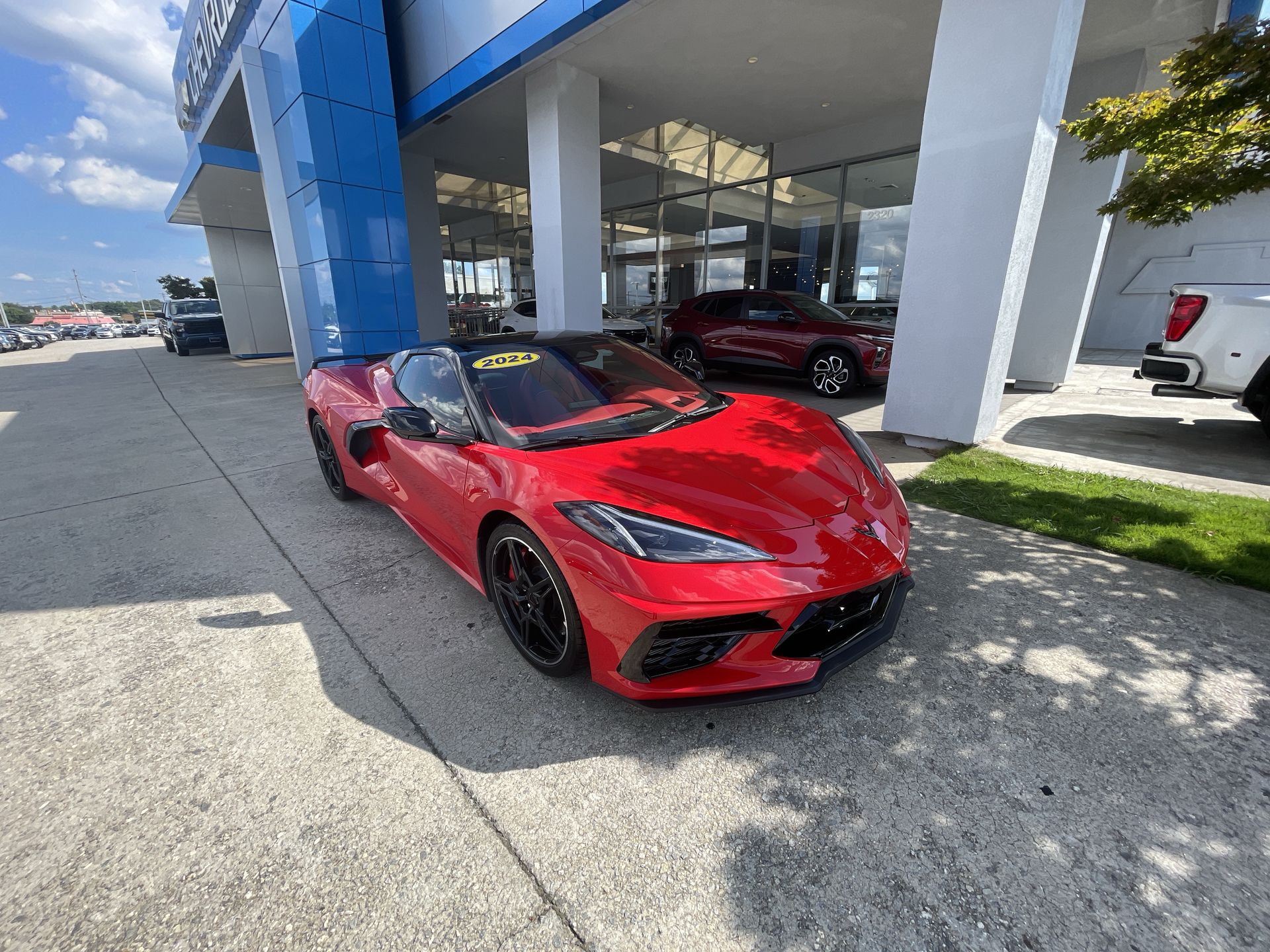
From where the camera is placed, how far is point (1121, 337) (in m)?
14.1

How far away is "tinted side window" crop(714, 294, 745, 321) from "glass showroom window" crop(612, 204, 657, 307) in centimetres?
614

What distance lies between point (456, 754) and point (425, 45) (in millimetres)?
11628

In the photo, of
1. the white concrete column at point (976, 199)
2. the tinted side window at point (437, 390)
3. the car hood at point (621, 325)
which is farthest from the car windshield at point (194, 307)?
the white concrete column at point (976, 199)

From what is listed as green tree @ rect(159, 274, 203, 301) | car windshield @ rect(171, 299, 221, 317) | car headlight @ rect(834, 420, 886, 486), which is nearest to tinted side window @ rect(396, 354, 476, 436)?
car headlight @ rect(834, 420, 886, 486)

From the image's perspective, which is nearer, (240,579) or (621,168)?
(240,579)

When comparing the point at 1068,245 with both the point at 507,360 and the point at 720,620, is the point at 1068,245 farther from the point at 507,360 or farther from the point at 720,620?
the point at 720,620

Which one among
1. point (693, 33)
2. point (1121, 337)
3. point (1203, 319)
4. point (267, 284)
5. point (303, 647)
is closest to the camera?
point (303, 647)

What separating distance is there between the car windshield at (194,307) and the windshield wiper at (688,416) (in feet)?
75.5

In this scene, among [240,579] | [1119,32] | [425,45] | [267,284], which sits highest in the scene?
[425,45]

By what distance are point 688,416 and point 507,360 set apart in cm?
101

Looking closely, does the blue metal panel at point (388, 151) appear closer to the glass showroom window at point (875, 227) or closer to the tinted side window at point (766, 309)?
the tinted side window at point (766, 309)

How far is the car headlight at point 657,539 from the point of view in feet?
5.88

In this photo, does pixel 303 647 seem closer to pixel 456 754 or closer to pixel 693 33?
pixel 456 754

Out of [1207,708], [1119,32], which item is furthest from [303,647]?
[1119,32]
